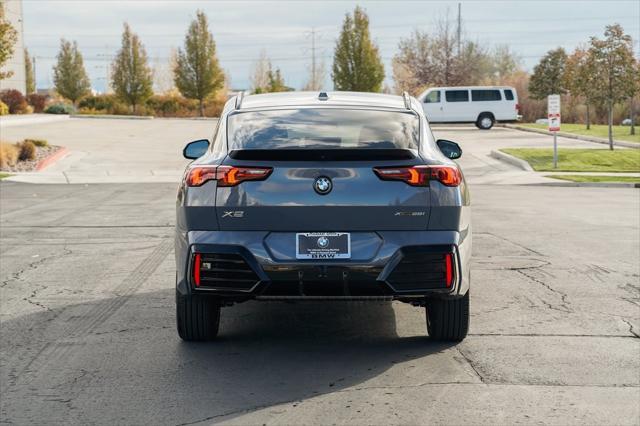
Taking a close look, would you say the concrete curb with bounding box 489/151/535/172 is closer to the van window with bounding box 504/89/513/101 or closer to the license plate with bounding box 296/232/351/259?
the van window with bounding box 504/89/513/101

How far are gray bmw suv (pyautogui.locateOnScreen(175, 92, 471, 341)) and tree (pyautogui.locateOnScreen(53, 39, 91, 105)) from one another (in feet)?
233

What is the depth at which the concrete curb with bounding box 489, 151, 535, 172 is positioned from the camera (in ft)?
92.1

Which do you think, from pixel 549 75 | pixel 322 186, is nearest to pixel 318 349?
pixel 322 186

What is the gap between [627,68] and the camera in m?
33.2

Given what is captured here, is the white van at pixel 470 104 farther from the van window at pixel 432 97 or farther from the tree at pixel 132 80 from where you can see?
the tree at pixel 132 80

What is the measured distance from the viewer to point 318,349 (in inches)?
266

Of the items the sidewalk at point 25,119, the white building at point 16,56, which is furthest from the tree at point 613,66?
the white building at point 16,56

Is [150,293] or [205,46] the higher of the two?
[205,46]

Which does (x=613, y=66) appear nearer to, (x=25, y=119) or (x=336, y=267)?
(x=25, y=119)

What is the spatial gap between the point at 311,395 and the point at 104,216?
10682 mm

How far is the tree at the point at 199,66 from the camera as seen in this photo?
6531 centimetres

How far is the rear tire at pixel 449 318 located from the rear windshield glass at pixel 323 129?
3.68 feet

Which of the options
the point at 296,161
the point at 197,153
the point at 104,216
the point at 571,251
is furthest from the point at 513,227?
the point at 296,161

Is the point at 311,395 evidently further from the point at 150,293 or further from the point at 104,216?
the point at 104,216
